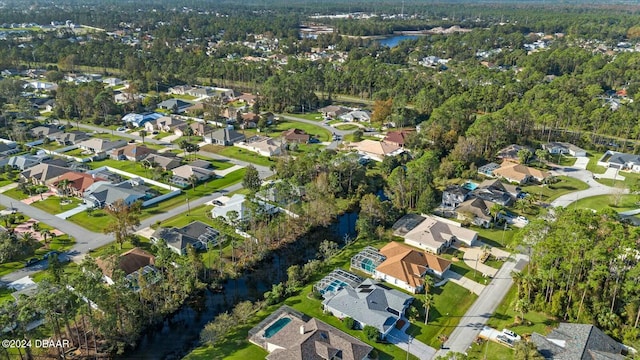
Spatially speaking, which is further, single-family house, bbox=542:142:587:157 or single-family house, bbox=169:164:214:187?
single-family house, bbox=542:142:587:157

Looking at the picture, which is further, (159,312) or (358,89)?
(358,89)

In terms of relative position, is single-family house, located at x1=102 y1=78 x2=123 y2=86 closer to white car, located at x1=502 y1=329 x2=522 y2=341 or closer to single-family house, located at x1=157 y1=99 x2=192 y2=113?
A: single-family house, located at x1=157 y1=99 x2=192 y2=113

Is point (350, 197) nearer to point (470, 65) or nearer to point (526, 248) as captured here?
point (526, 248)

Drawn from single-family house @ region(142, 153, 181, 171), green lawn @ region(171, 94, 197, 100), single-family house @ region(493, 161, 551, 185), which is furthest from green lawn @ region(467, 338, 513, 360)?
green lawn @ region(171, 94, 197, 100)

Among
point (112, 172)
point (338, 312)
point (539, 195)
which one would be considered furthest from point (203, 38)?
point (338, 312)

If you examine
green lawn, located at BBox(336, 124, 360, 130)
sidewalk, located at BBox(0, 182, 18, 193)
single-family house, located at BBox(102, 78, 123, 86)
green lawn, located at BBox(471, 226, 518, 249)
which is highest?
single-family house, located at BBox(102, 78, 123, 86)

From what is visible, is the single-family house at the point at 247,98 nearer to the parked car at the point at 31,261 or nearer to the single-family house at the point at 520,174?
the single-family house at the point at 520,174

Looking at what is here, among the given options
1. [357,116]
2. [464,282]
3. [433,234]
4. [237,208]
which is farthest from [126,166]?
[464,282]

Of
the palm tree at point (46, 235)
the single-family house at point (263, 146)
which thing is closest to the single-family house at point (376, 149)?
the single-family house at point (263, 146)
